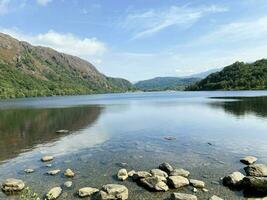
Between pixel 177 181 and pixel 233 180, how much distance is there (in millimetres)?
5875

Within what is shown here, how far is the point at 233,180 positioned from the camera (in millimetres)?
30422

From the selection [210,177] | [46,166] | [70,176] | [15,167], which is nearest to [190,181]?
[210,177]

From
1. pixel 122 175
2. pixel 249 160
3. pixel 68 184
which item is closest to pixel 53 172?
pixel 68 184

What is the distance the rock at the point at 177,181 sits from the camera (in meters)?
30.2

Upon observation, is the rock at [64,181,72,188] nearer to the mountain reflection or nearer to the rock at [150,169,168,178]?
the rock at [150,169,168,178]

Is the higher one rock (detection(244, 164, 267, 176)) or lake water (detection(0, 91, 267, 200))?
rock (detection(244, 164, 267, 176))

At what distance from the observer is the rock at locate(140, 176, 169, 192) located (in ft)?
97.2

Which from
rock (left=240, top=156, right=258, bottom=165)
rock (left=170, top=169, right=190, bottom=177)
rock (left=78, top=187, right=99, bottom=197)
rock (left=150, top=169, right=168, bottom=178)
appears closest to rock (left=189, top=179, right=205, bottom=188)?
rock (left=170, top=169, right=190, bottom=177)

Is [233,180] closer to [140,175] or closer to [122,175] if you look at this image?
[140,175]

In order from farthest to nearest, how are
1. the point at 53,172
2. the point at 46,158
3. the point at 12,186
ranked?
the point at 46,158, the point at 53,172, the point at 12,186

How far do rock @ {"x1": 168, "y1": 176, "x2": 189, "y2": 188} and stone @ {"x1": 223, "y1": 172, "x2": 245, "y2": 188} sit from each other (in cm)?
424

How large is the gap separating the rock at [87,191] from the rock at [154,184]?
202 inches

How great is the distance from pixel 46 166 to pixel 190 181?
65.2ft

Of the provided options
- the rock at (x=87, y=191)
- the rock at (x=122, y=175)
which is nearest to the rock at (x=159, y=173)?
the rock at (x=122, y=175)
